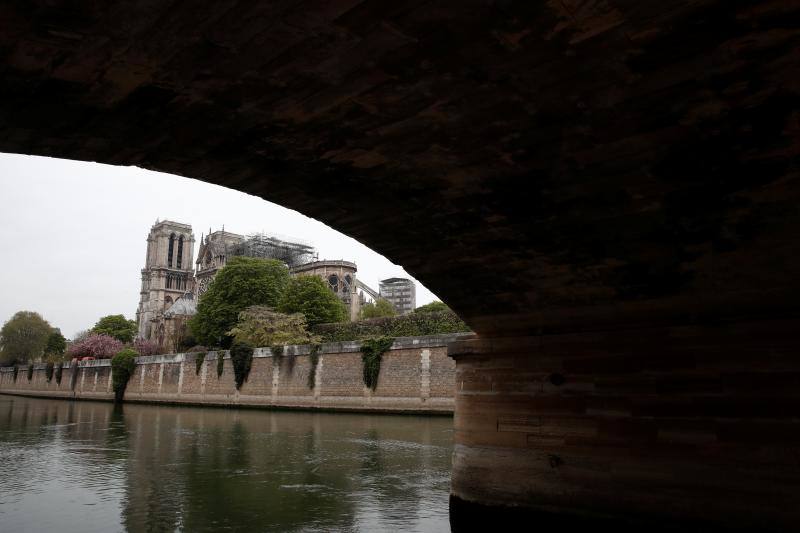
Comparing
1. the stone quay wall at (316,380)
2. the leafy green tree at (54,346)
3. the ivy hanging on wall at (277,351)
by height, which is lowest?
the stone quay wall at (316,380)

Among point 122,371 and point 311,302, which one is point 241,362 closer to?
point 311,302

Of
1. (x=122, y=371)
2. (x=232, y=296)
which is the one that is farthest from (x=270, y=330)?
(x=232, y=296)

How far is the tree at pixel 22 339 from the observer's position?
79812 mm

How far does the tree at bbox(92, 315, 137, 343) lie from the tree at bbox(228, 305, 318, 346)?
200ft

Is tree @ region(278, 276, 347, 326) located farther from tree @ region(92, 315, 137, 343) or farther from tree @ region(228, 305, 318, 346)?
tree @ region(92, 315, 137, 343)

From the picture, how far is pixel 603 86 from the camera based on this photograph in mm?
4277

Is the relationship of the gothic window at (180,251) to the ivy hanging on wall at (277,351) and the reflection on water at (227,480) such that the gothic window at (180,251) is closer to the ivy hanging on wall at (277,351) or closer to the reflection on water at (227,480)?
the ivy hanging on wall at (277,351)

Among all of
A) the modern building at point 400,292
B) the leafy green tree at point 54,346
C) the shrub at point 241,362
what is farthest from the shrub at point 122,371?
the modern building at point 400,292

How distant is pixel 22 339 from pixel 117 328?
16516 mm

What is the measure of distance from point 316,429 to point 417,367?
720cm

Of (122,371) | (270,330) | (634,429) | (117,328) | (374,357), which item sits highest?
(117,328)

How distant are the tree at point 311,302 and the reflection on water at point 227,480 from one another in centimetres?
2797

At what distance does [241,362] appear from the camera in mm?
36375

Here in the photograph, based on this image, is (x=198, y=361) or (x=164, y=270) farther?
(x=164, y=270)
